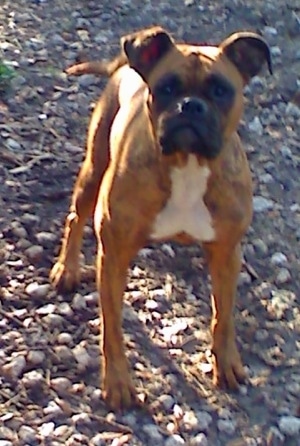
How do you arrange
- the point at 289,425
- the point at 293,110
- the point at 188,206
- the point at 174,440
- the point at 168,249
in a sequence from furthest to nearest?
the point at 293,110, the point at 168,249, the point at 289,425, the point at 174,440, the point at 188,206

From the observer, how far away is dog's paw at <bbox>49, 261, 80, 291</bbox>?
5.07 metres

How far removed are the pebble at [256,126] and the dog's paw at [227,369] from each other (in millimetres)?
1952

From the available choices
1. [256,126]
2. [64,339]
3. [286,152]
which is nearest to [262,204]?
[286,152]

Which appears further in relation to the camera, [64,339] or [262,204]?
[262,204]

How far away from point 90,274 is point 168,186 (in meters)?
1.07

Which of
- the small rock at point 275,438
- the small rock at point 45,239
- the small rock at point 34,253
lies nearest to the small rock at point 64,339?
the small rock at point 34,253

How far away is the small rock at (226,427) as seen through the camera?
448 centimetres

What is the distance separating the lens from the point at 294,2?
7613mm

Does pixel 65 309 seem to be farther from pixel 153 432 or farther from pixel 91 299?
pixel 153 432

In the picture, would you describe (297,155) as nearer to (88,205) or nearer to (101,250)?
(88,205)

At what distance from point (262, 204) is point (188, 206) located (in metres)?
1.51

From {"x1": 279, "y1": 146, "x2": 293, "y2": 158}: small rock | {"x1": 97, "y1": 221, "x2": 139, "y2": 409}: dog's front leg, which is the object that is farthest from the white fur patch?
{"x1": 279, "y1": 146, "x2": 293, "y2": 158}: small rock

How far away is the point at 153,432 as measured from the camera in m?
4.43

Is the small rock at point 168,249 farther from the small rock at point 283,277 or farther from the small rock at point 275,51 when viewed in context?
the small rock at point 275,51
